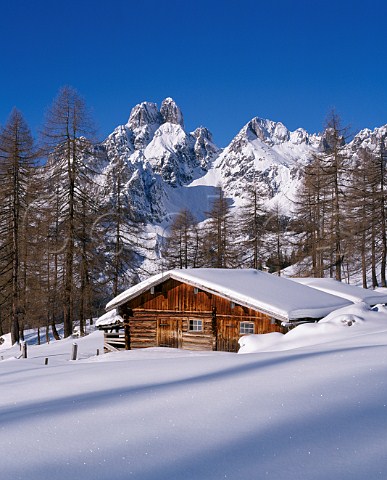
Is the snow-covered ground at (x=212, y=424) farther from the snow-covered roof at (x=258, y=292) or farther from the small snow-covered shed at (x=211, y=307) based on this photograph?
the small snow-covered shed at (x=211, y=307)

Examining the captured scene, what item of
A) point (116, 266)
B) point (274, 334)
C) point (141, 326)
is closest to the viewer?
point (274, 334)

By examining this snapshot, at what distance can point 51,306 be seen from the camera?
28.3 meters

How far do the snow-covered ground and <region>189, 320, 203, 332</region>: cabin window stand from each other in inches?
446

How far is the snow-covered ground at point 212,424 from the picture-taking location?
267 cm

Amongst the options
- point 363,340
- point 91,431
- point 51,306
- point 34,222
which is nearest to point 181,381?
point 91,431

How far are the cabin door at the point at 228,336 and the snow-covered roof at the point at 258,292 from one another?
1.54 meters

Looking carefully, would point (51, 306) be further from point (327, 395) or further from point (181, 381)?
point (327, 395)

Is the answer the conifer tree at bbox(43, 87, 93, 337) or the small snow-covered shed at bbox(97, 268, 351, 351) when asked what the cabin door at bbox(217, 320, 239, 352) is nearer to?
the small snow-covered shed at bbox(97, 268, 351, 351)

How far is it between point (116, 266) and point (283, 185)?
505 feet

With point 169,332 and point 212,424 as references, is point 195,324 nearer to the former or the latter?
point 169,332

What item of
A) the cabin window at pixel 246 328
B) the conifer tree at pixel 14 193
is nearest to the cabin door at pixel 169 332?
the cabin window at pixel 246 328

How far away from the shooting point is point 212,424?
3377 mm

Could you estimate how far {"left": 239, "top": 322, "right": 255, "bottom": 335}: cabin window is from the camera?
15.6 metres

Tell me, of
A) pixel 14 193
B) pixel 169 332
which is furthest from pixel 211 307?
pixel 14 193
